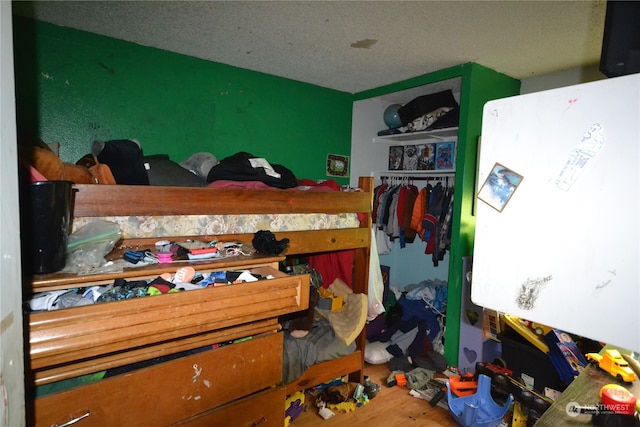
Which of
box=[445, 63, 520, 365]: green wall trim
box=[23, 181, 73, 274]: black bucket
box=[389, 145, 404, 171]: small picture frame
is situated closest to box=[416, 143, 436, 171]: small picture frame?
box=[389, 145, 404, 171]: small picture frame

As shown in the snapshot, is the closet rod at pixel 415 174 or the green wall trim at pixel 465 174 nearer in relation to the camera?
the green wall trim at pixel 465 174

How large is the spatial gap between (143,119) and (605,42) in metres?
2.46

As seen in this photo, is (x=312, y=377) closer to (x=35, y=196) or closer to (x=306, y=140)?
(x=35, y=196)

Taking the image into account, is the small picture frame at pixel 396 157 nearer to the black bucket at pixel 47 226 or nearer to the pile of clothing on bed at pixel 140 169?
the pile of clothing on bed at pixel 140 169

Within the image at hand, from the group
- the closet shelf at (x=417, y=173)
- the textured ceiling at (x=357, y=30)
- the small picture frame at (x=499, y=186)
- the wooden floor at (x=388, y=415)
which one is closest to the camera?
the small picture frame at (x=499, y=186)

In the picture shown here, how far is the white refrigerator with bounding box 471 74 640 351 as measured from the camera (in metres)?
0.59

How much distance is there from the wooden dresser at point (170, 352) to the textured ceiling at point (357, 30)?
1.38m

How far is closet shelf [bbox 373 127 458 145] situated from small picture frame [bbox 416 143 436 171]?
8cm

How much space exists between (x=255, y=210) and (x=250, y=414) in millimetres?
968

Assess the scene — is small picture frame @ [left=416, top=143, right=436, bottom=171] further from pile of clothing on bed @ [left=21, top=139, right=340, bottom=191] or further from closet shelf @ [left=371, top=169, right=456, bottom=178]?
pile of clothing on bed @ [left=21, top=139, right=340, bottom=191]

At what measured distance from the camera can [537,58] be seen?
2.35m

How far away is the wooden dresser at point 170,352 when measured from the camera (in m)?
0.98

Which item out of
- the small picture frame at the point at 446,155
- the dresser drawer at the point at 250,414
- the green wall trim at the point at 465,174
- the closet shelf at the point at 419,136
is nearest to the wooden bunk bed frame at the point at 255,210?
the dresser drawer at the point at 250,414

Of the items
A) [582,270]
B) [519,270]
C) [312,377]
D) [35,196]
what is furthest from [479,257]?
[312,377]
